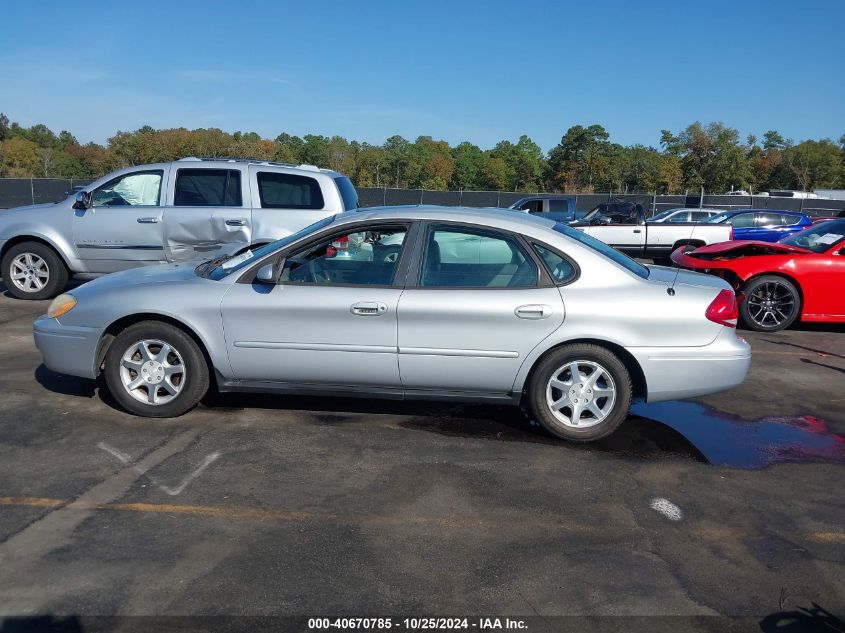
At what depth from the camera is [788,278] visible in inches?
363

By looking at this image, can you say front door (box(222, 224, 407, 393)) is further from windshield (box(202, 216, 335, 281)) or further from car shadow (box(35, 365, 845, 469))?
car shadow (box(35, 365, 845, 469))

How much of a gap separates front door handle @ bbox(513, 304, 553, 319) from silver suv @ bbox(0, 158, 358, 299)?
16.1 ft

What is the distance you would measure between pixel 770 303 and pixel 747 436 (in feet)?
14.3

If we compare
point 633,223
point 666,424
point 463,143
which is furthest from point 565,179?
point 666,424

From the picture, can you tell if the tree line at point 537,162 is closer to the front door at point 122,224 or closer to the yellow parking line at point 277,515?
the front door at point 122,224

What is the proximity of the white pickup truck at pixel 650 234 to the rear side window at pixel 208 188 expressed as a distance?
10.8 metres

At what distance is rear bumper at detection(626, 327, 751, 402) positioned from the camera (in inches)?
202

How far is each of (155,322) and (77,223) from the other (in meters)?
5.16

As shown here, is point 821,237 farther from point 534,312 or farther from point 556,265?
point 534,312

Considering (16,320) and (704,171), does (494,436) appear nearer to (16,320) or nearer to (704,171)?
(16,320)

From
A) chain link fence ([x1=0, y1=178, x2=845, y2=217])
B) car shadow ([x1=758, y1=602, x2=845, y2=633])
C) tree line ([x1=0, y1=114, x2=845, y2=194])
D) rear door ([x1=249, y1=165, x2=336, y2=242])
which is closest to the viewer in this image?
car shadow ([x1=758, y1=602, x2=845, y2=633])

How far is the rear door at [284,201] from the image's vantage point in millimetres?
9484

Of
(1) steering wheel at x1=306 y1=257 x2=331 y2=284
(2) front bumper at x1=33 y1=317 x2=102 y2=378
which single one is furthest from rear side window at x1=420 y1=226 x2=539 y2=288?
(2) front bumper at x1=33 y1=317 x2=102 y2=378

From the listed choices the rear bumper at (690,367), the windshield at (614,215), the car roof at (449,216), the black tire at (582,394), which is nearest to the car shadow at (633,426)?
the black tire at (582,394)
